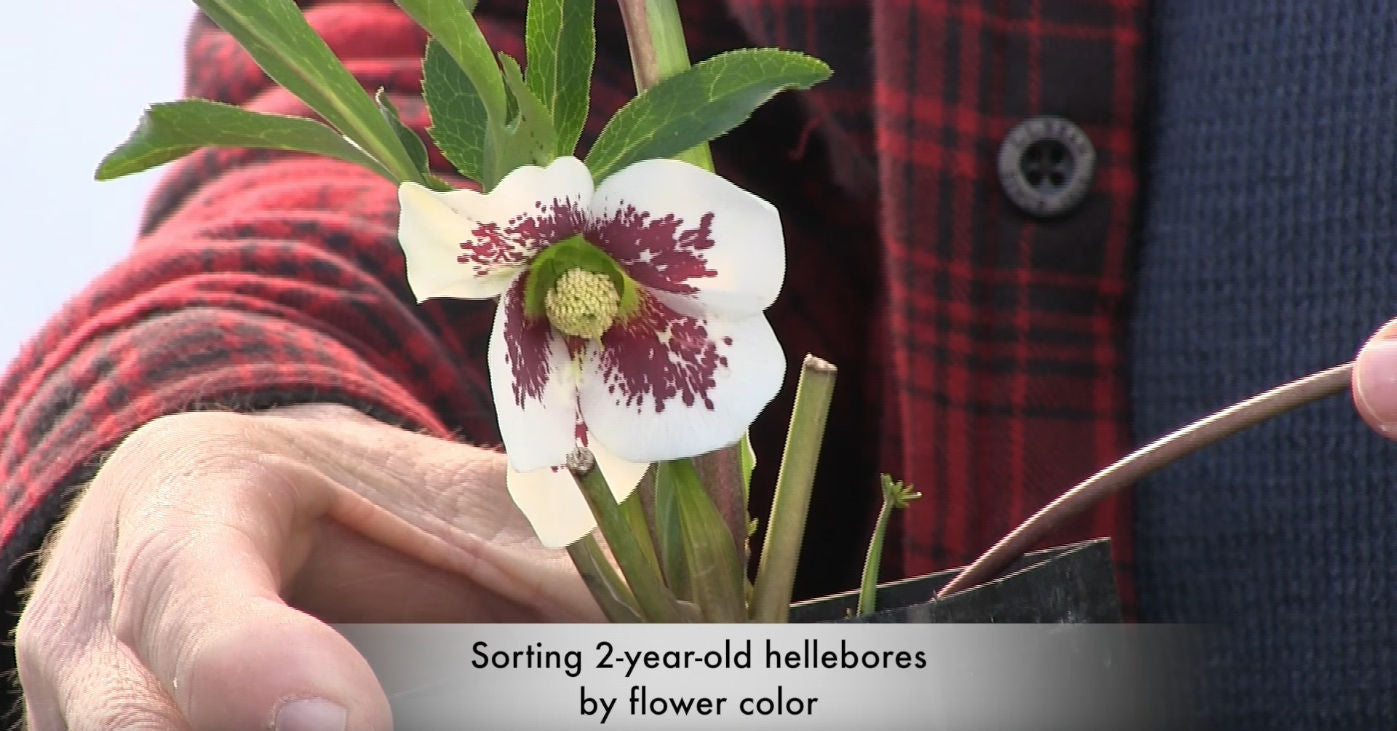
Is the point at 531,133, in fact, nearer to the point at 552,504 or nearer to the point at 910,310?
the point at 552,504

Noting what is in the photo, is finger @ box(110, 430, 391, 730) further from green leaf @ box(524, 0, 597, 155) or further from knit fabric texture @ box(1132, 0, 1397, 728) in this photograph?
knit fabric texture @ box(1132, 0, 1397, 728)

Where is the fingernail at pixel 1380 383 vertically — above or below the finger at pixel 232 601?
above

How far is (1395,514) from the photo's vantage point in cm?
35

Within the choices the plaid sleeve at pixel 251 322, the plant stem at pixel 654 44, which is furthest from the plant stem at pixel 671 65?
the plaid sleeve at pixel 251 322

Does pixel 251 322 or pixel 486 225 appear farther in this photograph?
pixel 251 322

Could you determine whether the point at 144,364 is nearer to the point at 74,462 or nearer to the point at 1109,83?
the point at 74,462

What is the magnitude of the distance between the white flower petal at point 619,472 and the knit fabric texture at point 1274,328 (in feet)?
0.71

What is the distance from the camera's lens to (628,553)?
20cm

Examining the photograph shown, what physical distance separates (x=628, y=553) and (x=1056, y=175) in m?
0.23

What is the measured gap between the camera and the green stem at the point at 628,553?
19 cm

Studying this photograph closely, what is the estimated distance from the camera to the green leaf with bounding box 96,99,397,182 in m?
0.19

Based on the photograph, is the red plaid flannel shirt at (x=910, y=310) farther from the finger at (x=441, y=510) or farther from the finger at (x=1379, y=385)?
the finger at (x=1379, y=385)

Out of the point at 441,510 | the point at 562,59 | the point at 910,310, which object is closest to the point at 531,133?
the point at 562,59

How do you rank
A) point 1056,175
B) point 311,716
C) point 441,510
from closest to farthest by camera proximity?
point 311,716
point 441,510
point 1056,175
